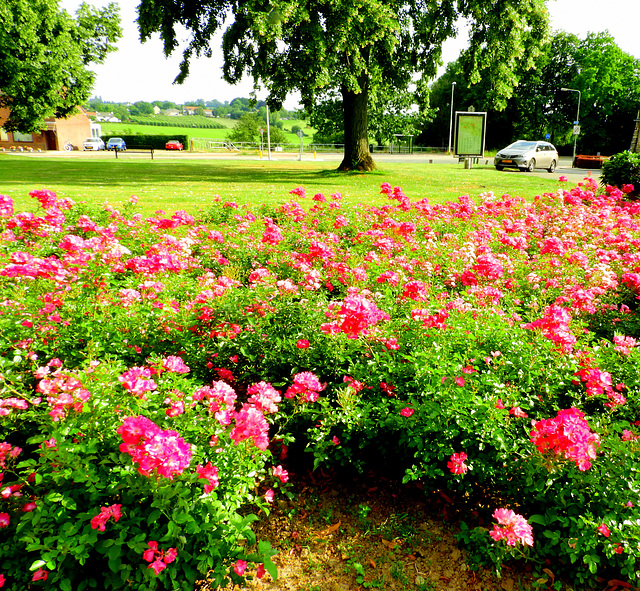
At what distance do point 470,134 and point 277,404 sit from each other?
83.1 ft

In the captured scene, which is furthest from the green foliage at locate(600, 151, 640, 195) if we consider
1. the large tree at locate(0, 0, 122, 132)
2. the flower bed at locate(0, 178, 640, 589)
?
the large tree at locate(0, 0, 122, 132)

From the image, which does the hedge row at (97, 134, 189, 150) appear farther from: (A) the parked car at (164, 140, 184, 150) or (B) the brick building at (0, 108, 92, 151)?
(B) the brick building at (0, 108, 92, 151)

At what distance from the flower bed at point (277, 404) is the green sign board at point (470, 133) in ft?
70.4

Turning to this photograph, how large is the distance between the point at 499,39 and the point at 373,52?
4774 millimetres

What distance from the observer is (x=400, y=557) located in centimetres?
245

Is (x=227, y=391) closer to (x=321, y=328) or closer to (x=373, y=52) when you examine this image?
(x=321, y=328)

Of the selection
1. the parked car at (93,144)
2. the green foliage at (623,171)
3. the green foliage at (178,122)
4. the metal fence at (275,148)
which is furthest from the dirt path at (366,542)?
the green foliage at (178,122)

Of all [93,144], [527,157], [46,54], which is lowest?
[527,157]

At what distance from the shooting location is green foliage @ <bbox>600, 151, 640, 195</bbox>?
1162 centimetres

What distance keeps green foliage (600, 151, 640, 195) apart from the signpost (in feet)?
41.5

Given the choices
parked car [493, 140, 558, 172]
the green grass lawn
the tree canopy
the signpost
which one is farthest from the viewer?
the tree canopy

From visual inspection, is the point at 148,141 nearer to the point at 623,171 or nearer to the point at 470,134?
the point at 470,134

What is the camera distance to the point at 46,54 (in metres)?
29.8

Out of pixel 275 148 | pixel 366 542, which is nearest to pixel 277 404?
pixel 366 542
